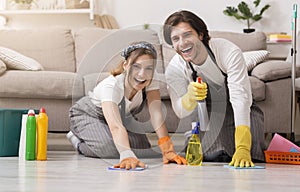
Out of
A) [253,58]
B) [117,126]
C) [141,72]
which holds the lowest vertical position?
[117,126]

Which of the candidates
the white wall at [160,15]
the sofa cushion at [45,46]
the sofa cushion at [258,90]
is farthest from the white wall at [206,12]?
the sofa cushion at [258,90]

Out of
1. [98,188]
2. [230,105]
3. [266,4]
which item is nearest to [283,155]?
[230,105]

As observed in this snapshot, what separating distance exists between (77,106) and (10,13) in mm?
2138

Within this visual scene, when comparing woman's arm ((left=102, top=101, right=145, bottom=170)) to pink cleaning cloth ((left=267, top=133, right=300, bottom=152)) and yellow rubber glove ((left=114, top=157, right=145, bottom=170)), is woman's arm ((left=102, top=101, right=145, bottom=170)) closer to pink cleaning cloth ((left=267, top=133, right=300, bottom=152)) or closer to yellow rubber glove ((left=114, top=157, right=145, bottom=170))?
yellow rubber glove ((left=114, top=157, right=145, bottom=170))

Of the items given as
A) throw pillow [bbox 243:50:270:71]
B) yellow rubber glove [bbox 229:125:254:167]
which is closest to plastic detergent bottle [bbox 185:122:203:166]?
yellow rubber glove [bbox 229:125:254:167]

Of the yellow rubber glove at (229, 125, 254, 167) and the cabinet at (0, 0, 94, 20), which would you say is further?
the cabinet at (0, 0, 94, 20)

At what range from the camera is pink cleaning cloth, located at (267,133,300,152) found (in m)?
2.88

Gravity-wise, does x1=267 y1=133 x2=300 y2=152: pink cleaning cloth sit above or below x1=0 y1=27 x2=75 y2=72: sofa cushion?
below

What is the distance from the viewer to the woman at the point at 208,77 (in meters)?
2.56

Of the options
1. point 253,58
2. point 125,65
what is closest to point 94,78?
point 125,65

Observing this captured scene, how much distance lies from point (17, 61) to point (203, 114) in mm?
1651

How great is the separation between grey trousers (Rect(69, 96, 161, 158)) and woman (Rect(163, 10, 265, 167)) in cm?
47

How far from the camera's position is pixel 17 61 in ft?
12.8

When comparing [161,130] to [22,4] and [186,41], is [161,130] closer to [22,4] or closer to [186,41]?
[186,41]
